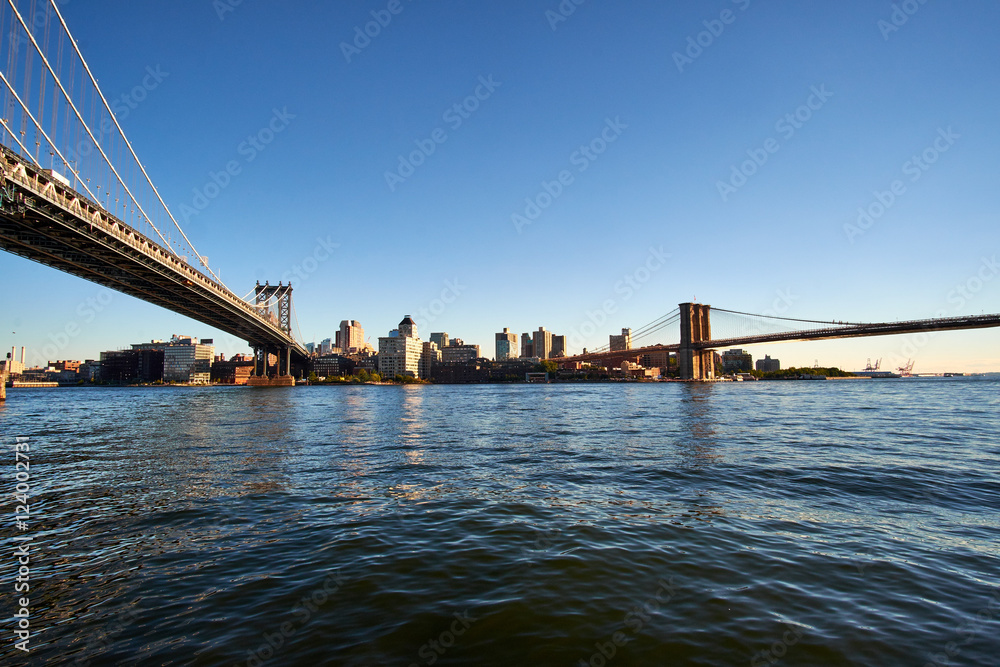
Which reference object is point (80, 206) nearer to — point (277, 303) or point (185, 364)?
point (277, 303)

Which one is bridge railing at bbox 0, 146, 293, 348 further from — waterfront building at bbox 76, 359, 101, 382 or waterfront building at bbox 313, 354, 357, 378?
waterfront building at bbox 76, 359, 101, 382

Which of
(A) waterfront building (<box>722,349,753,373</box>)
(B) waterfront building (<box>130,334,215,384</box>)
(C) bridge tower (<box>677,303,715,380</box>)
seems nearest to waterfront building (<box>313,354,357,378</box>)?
(B) waterfront building (<box>130,334,215,384</box>)

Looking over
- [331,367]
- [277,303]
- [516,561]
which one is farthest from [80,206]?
[331,367]

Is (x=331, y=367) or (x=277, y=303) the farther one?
(x=331, y=367)

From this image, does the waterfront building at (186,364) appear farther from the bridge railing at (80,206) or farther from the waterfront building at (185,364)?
the bridge railing at (80,206)

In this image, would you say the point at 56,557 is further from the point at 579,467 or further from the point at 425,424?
the point at 425,424

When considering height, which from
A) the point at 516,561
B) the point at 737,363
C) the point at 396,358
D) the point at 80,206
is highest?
the point at 80,206

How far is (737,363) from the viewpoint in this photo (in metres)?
182

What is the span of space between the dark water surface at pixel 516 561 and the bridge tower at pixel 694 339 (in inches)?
4008

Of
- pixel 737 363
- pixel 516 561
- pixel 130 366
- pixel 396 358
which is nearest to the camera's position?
pixel 516 561

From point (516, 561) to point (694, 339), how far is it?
117916 millimetres

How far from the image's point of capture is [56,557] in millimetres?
7004

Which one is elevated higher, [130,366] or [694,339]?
[694,339]

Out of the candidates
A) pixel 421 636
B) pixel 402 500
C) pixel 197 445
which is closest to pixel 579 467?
pixel 402 500
